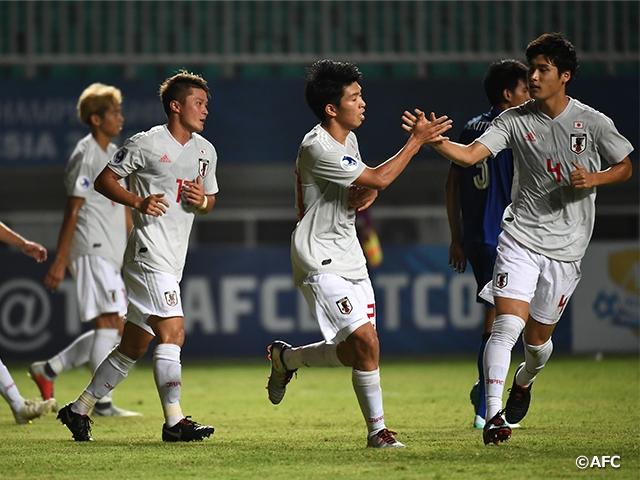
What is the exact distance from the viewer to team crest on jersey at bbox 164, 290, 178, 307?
18.3 ft

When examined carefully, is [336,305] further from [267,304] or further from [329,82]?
[267,304]

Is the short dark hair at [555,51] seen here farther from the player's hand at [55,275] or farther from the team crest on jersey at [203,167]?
the player's hand at [55,275]

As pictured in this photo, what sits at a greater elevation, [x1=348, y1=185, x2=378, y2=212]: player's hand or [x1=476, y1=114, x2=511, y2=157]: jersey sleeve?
[x1=476, y1=114, x2=511, y2=157]: jersey sleeve

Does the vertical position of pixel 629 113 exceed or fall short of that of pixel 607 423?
it exceeds it

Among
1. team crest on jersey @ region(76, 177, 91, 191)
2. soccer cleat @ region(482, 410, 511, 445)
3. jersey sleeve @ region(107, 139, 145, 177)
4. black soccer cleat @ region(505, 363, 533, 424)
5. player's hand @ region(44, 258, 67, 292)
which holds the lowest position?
black soccer cleat @ region(505, 363, 533, 424)

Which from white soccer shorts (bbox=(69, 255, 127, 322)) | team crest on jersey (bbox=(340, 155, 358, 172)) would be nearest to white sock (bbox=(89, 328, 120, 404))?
white soccer shorts (bbox=(69, 255, 127, 322))

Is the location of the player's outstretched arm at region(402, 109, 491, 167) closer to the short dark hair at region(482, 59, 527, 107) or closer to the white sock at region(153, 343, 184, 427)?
the short dark hair at region(482, 59, 527, 107)

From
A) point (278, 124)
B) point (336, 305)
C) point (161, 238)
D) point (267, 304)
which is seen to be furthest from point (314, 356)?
point (278, 124)

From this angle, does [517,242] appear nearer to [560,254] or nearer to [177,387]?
[560,254]

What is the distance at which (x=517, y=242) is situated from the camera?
17.9 ft

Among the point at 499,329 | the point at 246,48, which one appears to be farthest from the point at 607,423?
the point at 246,48

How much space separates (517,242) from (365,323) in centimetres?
95

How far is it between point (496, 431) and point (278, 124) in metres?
9.07

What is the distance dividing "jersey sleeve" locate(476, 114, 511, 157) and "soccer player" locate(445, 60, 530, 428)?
715 millimetres
